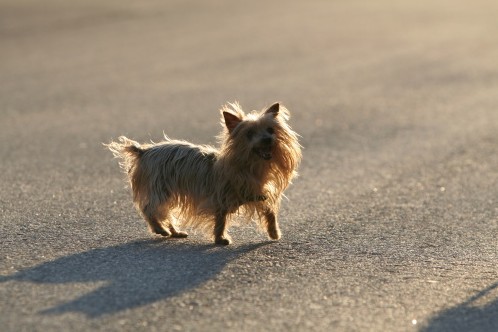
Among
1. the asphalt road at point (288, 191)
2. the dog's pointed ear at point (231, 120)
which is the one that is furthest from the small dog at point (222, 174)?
the asphalt road at point (288, 191)

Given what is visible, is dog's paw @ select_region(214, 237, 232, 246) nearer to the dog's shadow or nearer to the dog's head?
the dog's shadow

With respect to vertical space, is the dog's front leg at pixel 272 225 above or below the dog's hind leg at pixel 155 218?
below

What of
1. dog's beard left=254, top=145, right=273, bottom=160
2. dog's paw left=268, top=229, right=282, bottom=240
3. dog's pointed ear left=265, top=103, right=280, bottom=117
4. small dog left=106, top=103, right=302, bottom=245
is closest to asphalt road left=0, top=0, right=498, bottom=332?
dog's paw left=268, top=229, right=282, bottom=240

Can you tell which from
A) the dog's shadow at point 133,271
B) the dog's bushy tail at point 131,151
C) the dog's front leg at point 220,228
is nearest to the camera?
the dog's shadow at point 133,271

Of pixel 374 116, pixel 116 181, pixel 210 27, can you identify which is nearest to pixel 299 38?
pixel 210 27

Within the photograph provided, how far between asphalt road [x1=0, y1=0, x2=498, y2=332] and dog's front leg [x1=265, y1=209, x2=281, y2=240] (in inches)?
5.1

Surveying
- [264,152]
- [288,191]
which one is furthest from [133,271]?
[288,191]

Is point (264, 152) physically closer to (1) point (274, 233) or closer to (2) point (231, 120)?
(2) point (231, 120)

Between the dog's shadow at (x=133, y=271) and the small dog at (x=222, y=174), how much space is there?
0.27 m

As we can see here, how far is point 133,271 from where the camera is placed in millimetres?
7180

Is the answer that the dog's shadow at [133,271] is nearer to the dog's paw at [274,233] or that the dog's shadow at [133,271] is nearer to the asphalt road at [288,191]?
the asphalt road at [288,191]

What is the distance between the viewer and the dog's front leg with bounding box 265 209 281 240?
842 centimetres

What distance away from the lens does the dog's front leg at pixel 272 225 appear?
8.42m

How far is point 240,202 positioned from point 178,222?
2.37 ft
